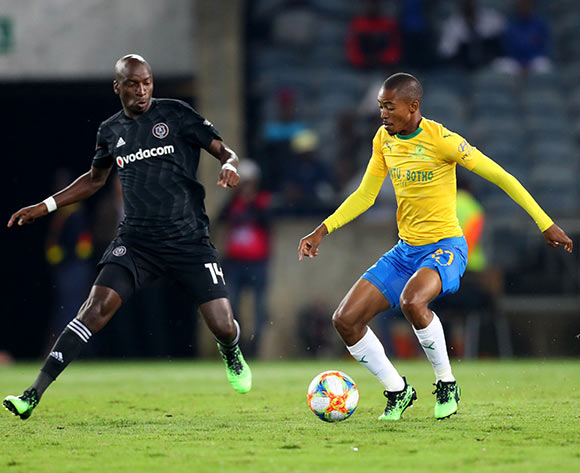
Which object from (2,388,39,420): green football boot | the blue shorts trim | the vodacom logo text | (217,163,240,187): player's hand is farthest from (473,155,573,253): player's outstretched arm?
(2,388,39,420): green football boot

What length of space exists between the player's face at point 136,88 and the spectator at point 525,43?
36.5 feet

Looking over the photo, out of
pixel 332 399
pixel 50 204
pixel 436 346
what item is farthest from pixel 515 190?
pixel 50 204

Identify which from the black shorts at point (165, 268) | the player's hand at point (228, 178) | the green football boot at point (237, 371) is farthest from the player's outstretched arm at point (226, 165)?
the green football boot at point (237, 371)

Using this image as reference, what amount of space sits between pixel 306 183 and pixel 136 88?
7.54 metres

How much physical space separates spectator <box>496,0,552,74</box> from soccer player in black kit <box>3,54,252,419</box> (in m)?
10.9

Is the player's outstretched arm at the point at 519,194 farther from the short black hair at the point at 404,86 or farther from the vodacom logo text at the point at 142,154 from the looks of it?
the vodacom logo text at the point at 142,154

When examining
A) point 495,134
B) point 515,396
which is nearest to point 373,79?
point 495,134

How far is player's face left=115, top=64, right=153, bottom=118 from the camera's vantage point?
24.2 ft

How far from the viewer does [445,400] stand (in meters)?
A: 6.97

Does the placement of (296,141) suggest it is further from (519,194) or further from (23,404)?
(23,404)

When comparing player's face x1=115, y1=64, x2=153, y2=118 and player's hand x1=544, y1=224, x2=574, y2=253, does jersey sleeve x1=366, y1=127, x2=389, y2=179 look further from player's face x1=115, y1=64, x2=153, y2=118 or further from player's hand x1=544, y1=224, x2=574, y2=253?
player's face x1=115, y1=64, x2=153, y2=118

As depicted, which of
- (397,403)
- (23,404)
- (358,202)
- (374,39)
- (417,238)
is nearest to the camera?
(23,404)

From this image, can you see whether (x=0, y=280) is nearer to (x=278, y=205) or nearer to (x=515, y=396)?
(x=278, y=205)

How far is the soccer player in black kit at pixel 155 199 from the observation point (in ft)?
24.6
